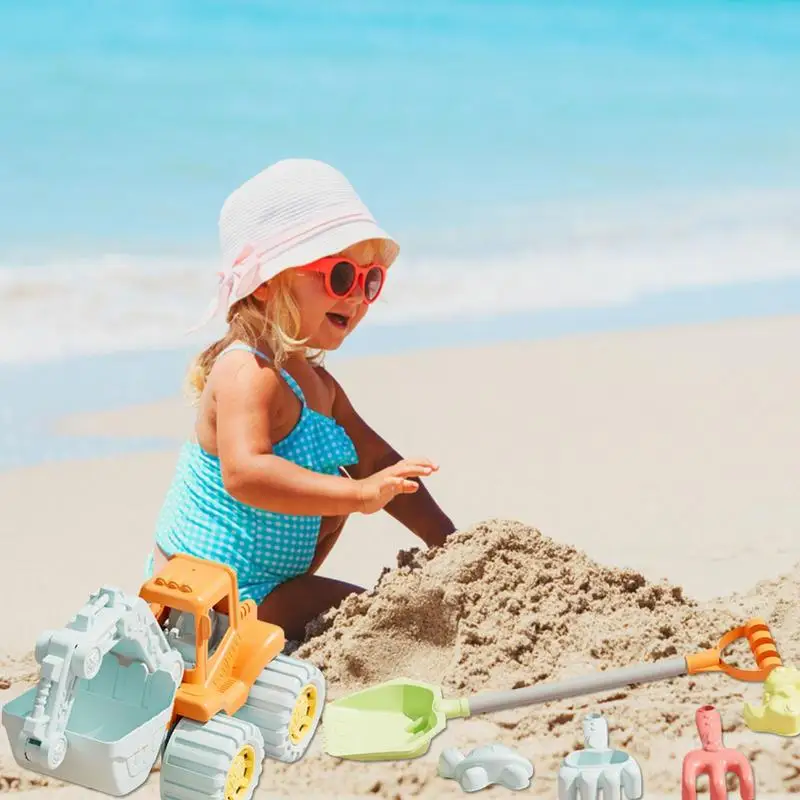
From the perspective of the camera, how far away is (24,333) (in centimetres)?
770

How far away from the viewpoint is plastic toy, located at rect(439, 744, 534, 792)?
235 cm

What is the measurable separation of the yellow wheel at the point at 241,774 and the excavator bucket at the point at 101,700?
12cm

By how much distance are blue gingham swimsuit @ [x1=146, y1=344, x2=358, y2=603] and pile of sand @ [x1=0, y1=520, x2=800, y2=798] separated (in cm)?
16

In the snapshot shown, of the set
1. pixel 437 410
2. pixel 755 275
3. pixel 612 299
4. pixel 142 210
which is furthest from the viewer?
pixel 142 210

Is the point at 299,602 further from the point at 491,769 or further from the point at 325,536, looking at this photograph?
the point at 491,769

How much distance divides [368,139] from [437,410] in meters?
7.09

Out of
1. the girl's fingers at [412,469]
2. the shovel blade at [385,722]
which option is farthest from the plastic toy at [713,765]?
the girl's fingers at [412,469]

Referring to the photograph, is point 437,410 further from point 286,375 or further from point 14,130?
point 14,130

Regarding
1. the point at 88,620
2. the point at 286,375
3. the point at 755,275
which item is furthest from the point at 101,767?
the point at 755,275

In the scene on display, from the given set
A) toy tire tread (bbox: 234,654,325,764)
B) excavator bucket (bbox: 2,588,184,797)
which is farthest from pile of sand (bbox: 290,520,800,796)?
excavator bucket (bbox: 2,588,184,797)

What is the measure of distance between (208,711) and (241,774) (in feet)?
0.38

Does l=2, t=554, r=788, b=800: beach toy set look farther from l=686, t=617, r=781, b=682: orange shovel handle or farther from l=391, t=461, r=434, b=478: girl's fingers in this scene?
l=391, t=461, r=434, b=478: girl's fingers

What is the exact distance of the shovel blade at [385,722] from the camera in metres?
2.50

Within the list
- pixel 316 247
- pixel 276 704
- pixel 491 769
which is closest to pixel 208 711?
pixel 276 704
